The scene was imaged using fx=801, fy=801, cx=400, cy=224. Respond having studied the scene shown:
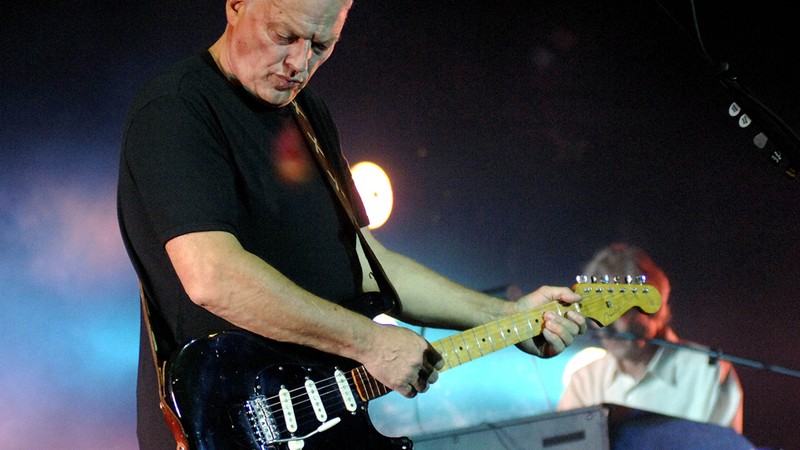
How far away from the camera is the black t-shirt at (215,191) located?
2004 millimetres

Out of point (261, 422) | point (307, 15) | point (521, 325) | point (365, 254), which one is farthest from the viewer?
point (521, 325)

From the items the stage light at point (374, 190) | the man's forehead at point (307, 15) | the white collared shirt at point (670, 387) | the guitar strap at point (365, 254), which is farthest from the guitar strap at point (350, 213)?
the white collared shirt at point (670, 387)

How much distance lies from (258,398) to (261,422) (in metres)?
0.06

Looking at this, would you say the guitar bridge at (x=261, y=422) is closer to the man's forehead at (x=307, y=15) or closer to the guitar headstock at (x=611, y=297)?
the man's forehead at (x=307, y=15)

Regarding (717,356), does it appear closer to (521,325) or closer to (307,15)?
(521,325)

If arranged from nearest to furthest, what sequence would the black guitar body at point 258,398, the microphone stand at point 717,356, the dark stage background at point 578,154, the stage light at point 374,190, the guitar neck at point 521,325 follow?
1. the black guitar body at point 258,398
2. the guitar neck at point 521,325
3. the stage light at point 374,190
4. the dark stage background at point 578,154
5. the microphone stand at point 717,356

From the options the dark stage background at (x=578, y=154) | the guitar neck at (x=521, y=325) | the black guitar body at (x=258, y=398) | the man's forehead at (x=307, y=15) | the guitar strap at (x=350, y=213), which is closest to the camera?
the black guitar body at (x=258, y=398)

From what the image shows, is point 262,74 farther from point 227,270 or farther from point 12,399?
point 12,399

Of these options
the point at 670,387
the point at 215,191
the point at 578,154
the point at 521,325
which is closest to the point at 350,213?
the point at 215,191

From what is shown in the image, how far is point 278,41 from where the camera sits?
2191 millimetres

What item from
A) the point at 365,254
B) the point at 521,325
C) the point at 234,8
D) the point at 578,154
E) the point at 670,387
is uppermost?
the point at 578,154

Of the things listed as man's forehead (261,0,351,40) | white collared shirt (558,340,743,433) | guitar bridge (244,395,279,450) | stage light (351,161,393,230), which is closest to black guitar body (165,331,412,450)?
guitar bridge (244,395,279,450)

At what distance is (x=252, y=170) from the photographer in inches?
89.1

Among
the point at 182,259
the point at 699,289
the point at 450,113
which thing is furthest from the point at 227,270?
the point at 699,289
